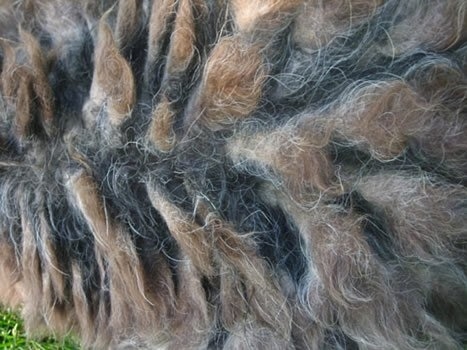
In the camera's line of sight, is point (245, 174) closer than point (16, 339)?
Yes

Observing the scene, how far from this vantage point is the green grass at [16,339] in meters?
1.67

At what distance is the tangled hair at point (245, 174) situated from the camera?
118 cm

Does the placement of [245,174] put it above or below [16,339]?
above

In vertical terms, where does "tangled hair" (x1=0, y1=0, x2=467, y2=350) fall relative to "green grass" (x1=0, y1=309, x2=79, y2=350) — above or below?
above

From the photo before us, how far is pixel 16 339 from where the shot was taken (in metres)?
1.73

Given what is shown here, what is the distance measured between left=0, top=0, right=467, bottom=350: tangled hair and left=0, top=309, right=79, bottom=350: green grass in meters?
0.33

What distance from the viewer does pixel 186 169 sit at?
1.25 meters

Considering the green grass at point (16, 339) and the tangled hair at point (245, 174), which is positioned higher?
the tangled hair at point (245, 174)

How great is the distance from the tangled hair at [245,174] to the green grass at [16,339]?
33cm

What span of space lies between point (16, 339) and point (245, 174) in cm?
85

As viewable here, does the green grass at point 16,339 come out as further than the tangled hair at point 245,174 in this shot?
Yes

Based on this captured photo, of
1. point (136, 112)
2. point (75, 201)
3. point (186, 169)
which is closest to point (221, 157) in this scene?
point (186, 169)

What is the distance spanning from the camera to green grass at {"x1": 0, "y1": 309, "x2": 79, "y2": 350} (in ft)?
5.47

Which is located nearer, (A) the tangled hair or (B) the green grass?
(A) the tangled hair
